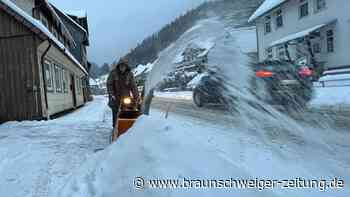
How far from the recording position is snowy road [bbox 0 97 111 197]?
370 centimetres

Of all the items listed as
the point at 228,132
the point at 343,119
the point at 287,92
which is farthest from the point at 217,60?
the point at 287,92

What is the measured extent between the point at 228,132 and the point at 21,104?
24.2ft

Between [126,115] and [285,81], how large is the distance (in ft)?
17.5

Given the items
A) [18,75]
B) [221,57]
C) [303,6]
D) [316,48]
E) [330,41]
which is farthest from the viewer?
[303,6]

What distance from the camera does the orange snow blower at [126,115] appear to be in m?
5.14

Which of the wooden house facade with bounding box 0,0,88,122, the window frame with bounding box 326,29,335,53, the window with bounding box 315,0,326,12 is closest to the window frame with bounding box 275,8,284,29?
the window with bounding box 315,0,326,12

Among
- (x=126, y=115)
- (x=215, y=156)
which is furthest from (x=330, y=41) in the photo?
(x=215, y=156)

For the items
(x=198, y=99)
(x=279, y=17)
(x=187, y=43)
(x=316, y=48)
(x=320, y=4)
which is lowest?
(x=198, y=99)

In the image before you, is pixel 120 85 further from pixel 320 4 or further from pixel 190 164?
pixel 320 4

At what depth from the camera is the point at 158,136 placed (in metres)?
3.93

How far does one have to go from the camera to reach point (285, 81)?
9.18 meters

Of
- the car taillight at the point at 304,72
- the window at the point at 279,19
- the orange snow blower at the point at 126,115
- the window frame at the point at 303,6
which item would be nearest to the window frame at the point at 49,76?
the orange snow blower at the point at 126,115

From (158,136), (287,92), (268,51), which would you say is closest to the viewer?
(158,136)

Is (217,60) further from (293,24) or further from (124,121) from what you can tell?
(293,24)
